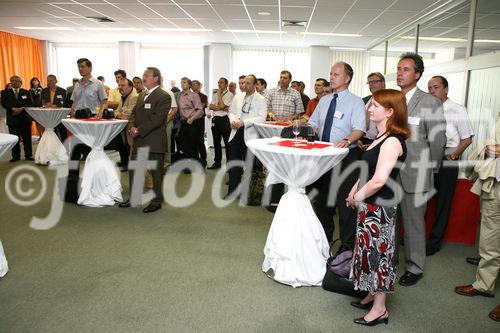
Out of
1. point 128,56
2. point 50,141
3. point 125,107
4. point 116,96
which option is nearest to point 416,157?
point 125,107

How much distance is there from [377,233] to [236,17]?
6.56 meters

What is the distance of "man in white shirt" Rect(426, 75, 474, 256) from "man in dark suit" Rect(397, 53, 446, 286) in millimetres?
653

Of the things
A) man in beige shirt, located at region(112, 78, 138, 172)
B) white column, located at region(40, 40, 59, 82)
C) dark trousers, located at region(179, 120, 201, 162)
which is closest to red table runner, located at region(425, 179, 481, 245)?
man in beige shirt, located at region(112, 78, 138, 172)

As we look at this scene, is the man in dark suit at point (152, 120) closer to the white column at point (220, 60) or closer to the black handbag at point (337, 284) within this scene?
the black handbag at point (337, 284)

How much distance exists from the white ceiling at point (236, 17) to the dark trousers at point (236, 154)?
2782 millimetres

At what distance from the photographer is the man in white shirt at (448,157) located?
129 inches

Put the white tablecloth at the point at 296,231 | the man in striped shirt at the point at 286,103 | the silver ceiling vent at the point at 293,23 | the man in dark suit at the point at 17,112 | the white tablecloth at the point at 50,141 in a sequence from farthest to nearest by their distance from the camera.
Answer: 1. the silver ceiling vent at the point at 293,23
2. the man in dark suit at the point at 17,112
3. the white tablecloth at the point at 50,141
4. the man in striped shirt at the point at 286,103
5. the white tablecloth at the point at 296,231

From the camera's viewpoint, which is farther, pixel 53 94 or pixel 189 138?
pixel 53 94

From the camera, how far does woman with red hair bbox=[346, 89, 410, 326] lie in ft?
6.34

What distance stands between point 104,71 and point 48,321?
459 inches

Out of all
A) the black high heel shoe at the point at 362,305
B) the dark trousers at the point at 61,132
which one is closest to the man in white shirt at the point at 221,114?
the dark trousers at the point at 61,132

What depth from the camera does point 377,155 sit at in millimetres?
1994

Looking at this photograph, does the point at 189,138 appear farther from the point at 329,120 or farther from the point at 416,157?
the point at 416,157

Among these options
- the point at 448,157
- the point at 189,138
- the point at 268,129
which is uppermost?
the point at 268,129
